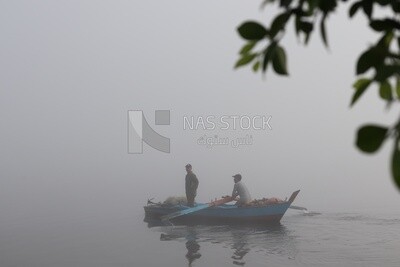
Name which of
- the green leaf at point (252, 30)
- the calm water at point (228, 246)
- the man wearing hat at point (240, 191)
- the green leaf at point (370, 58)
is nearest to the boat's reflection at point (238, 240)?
the calm water at point (228, 246)

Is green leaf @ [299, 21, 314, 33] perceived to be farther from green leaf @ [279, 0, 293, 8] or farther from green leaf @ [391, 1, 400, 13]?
green leaf @ [391, 1, 400, 13]

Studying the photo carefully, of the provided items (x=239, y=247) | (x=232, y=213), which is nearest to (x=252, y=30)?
(x=239, y=247)

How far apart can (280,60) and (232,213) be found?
19906mm

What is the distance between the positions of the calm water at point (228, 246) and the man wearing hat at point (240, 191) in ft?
4.78

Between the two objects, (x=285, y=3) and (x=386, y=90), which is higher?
(x=285, y=3)

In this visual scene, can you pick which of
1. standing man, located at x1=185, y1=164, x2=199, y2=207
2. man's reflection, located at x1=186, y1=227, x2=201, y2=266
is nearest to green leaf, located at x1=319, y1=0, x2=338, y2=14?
man's reflection, located at x1=186, y1=227, x2=201, y2=266

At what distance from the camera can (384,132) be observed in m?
1.15

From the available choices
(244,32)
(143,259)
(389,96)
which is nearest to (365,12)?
(389,96)

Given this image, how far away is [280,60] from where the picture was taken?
1626 millimetres

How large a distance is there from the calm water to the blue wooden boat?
424 millimetres

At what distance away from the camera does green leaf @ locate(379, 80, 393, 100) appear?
1.59m

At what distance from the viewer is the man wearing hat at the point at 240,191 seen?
20.4m

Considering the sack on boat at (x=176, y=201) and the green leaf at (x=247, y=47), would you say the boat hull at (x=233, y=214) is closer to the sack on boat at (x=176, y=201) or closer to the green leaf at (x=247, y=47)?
the sack on boat at (x=176, y=201)

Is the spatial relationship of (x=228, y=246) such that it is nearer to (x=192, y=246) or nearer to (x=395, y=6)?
(x=192, y=246)
